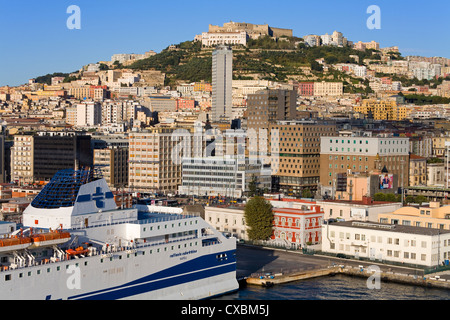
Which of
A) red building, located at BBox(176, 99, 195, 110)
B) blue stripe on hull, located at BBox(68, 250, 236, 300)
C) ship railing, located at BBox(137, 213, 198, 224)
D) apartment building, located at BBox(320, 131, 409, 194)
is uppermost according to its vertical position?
red building, located at BBox(176, 99, 195, 110)

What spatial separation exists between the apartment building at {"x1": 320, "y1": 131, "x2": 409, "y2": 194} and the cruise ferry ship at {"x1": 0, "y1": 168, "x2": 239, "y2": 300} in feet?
97.5

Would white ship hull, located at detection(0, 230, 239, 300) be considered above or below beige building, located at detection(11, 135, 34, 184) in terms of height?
below

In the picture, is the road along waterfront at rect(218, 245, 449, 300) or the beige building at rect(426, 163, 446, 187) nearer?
the road along waterfront at rect(218, 245, 449, 300)

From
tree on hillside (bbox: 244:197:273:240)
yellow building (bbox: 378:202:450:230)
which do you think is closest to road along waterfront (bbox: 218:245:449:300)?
tree on hillside (bbox: 244:197:273:240)

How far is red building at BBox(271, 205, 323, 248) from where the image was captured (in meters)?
39.9

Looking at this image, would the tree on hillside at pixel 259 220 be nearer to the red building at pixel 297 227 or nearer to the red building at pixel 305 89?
the red building at pixel 297 227

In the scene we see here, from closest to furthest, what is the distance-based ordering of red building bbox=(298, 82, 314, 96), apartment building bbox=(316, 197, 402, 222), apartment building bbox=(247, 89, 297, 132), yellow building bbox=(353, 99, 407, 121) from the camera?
apartment building bbox=(316, 197, 402, 222) → apartment building bbox=(247, 89, 297, 132) → yellow building bbox=(353, 99, 407, 121) → red building bbox=(298, 82, 314, 96)

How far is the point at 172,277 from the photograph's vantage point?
28219 mm

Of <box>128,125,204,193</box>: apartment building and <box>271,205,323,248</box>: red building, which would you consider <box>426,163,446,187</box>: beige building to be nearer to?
<box>128,125,204,193</box>: apartment building

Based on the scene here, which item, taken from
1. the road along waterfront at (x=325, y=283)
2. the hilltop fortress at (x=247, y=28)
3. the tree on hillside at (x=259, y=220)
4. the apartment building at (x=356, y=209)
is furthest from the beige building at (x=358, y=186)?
the hilltop fortress at (x=247, y=28)

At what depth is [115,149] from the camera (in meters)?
73.5

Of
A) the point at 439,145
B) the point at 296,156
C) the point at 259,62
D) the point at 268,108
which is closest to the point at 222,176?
the point at 296,156

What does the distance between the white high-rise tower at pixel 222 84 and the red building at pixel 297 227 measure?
63.9 metres
